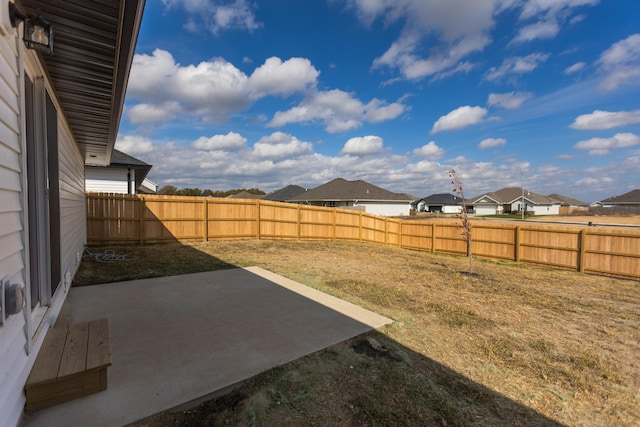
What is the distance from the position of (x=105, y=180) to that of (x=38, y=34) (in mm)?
13759

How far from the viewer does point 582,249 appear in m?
8.80

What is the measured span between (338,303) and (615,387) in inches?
130

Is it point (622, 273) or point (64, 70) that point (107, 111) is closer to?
point (64, 70)

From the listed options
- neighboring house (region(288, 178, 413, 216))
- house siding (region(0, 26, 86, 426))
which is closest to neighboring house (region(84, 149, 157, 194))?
house siding (region(0, 26, 86, 426))

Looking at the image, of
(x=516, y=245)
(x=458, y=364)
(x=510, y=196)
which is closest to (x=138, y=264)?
(x=458, y=364)

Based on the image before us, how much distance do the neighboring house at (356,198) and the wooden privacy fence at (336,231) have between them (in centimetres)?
1782

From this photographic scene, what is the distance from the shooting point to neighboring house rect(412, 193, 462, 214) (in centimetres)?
6137

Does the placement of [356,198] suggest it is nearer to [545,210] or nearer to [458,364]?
[458,364]

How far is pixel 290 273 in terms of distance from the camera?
23.4 feet

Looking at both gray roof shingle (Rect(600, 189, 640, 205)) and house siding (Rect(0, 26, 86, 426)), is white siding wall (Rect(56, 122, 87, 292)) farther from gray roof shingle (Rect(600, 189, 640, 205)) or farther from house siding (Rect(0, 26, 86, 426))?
gray roof shingle (Rect(600, 189, 640, 205))

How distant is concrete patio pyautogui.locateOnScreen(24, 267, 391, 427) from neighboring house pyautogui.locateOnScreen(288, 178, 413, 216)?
27637 mm

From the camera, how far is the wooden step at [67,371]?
2121 millimetres

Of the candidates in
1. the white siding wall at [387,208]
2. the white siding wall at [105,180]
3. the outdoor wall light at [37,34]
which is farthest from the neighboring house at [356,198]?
the outdoor wall light at [37,34]

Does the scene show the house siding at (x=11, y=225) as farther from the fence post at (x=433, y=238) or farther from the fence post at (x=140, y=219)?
the fence post at (x=433, y=238)
